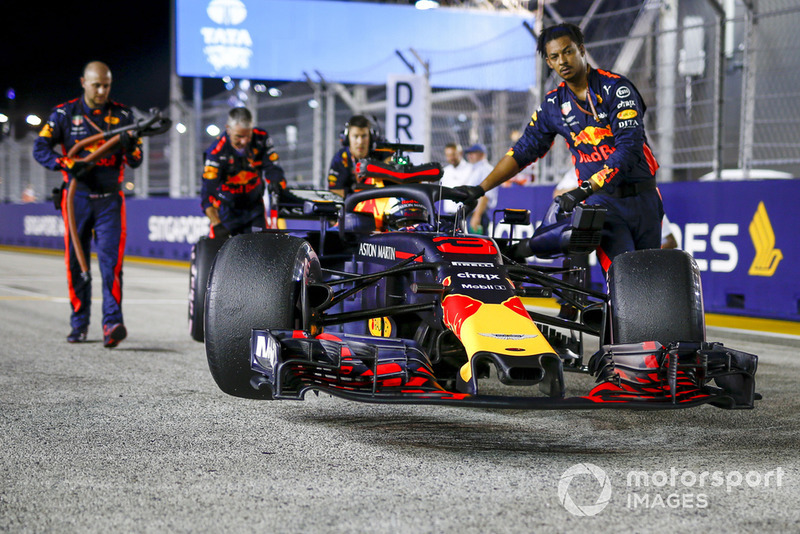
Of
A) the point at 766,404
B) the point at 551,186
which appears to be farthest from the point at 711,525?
the point at 551,186

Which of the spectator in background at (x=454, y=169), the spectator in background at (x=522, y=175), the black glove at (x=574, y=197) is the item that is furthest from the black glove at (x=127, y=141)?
the spectator in background at (x=522, y=175)

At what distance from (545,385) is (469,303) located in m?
0.47

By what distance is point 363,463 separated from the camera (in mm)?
3207

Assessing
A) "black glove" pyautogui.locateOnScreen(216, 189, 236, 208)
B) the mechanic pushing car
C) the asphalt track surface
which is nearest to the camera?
the asphalt track surface

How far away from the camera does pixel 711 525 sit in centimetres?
256

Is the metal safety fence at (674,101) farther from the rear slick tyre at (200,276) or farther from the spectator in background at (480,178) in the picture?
the rear slick tyre at (200,276)

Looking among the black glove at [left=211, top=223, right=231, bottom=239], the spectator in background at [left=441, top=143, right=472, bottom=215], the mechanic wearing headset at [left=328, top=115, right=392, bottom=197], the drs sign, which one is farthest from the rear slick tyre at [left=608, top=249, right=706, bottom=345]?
the drs sign

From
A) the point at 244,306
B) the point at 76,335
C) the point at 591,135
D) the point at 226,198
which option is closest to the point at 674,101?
the point at 226,198

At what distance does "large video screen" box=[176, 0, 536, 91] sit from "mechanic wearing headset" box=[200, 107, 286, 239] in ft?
58.3

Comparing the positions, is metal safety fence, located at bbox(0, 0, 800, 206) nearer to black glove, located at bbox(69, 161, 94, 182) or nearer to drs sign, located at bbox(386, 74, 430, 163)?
drs sign, located at bbox(386, 74, 430, 163)

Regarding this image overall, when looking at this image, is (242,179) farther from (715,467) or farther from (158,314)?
(715,467)

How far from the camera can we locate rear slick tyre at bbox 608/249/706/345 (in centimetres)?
373

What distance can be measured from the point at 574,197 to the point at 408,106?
8484 mm

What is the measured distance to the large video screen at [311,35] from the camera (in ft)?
85.4
